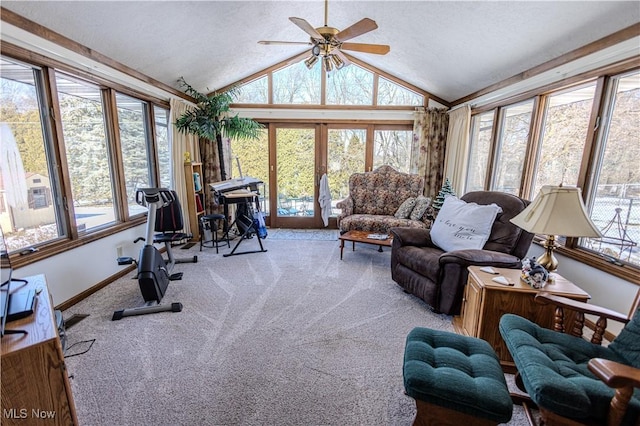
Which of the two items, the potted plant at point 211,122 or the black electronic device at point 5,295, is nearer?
the black electronic device at point 5,295

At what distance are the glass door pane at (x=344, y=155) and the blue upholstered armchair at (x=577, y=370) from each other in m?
3.92

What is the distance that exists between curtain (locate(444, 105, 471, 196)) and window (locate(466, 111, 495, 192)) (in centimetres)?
12

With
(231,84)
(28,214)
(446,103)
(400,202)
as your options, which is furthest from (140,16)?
(446,103)

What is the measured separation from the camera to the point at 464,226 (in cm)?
270

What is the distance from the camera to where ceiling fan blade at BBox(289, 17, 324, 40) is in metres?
2.26

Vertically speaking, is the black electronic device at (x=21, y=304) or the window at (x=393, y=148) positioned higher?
the window at (x=393, y=148)

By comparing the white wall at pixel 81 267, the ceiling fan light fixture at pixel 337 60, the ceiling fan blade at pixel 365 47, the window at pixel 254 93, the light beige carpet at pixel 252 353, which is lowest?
the light beige carpet at pixel 252 353

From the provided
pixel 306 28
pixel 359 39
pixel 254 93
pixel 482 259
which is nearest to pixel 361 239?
pixel 482 259

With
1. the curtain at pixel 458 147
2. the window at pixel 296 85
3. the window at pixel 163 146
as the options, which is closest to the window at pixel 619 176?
the curtain at pixel 458 147

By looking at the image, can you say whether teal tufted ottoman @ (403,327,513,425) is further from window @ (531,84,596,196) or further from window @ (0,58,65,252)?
window @ (0,58,65,252)

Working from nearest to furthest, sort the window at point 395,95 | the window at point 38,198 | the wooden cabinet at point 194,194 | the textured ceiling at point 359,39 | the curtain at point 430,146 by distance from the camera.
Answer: the textured ceiling at point 359,39 < the window at point 38,198 < the wooden cabinet at point 194,194 < the curtain at point 430,146 < the window at point 395,95

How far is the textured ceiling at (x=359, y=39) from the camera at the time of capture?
2.30m

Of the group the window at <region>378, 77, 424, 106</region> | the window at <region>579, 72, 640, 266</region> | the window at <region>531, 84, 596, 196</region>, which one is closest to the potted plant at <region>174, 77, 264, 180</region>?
the window at <region>378, 77, 424, 106</region>

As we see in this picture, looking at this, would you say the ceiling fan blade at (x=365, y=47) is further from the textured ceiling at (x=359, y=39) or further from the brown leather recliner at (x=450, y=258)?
the brown leather recliner at (x=450, y=258)
